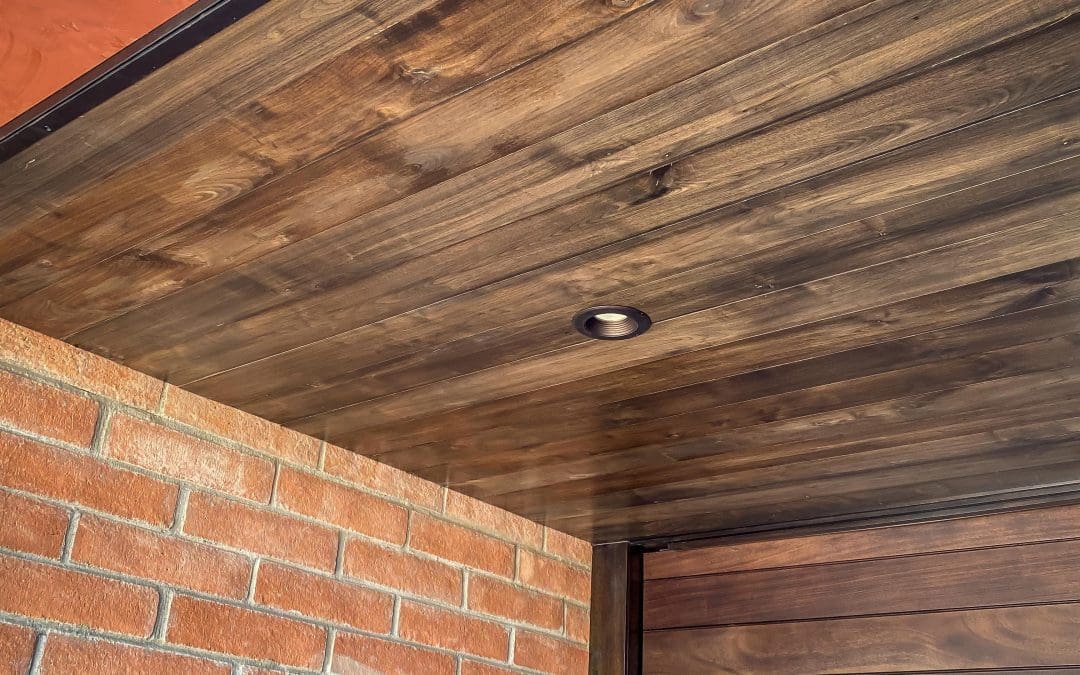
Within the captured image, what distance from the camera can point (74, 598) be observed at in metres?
1.71

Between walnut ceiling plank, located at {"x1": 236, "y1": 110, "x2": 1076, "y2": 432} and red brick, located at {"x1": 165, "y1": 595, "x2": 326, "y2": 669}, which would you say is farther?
red brick, located at {"x1": 165, "y1": 595, "x2": 326, "y2": 669}

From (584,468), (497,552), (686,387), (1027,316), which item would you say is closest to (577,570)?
(497,552)

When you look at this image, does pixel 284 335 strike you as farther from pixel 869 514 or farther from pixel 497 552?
pixel 869 514

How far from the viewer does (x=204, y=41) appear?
107 cm

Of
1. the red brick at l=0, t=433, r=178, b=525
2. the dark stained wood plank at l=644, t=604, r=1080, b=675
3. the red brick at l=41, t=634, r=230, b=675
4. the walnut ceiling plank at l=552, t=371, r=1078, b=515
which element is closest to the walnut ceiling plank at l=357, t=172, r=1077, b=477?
the walnut ceiling plank at l=552, t=371, r=1078, b=515

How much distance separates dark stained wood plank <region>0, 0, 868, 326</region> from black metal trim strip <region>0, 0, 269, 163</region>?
193mm

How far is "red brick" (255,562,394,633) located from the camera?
2.04m

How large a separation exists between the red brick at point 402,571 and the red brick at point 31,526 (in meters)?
0.66

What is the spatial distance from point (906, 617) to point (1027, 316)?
1.16m

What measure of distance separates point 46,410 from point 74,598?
33cm

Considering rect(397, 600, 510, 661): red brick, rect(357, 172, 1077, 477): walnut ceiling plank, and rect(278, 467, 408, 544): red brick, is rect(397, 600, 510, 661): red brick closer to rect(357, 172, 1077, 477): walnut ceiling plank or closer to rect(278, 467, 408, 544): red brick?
rect(278, 467, 408, 544): red brick

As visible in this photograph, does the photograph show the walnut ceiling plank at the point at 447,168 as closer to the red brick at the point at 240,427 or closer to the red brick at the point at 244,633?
the red brick at the point at 240,427

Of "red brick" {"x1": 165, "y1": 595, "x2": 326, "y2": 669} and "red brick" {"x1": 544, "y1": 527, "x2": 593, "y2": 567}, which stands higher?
"red brick" {"x1": 544, "y1": 527, "x2": 593, "y2": 567}

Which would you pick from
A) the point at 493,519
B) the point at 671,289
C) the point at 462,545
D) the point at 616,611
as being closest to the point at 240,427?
the point at 462,545
